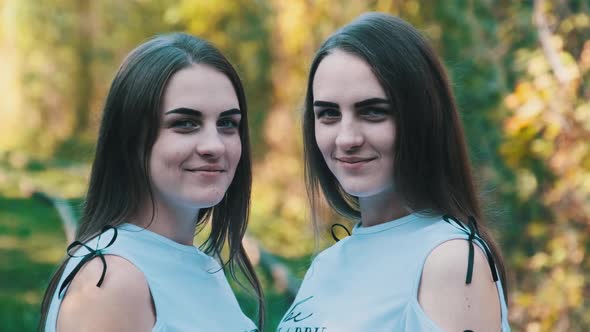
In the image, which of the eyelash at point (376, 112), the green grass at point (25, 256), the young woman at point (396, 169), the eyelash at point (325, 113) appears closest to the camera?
the young woman at point (396, 169)

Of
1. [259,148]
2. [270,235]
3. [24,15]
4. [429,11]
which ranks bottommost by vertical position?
[270,235]

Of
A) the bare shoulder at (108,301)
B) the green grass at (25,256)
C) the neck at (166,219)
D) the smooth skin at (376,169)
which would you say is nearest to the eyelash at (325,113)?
the smooth skin at (376,169)

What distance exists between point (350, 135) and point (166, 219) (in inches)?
22.9

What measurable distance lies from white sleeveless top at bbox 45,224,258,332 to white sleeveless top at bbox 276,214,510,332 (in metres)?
0.19

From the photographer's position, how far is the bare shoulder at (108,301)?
2.14 meters

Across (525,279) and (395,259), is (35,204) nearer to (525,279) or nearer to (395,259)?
(525,279)

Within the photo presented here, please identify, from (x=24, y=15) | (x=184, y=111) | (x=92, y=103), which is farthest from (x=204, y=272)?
(x=92, y=103)

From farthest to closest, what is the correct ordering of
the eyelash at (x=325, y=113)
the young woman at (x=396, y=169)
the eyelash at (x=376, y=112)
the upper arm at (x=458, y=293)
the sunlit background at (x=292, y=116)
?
the sunlit background at (x=292, y=116)
the eyelash at (x=325, y=113)
the eyelash at (x=376, y=112)
the young woman at (x=396, y=169)
the upper arm at (x=458, y=293)

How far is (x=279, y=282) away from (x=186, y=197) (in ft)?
18.8

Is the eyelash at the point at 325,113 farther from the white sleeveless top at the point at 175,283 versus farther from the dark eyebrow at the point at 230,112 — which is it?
the white sleeveless top at the point at 175,283

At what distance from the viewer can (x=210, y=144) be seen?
7.85 feet

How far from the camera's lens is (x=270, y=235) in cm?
984

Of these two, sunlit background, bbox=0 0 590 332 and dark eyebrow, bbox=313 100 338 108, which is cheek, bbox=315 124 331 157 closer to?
dark eyebrow, bbox=313 100 338 108

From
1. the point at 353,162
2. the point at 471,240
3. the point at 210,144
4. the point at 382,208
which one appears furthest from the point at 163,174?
the point at 471,240
